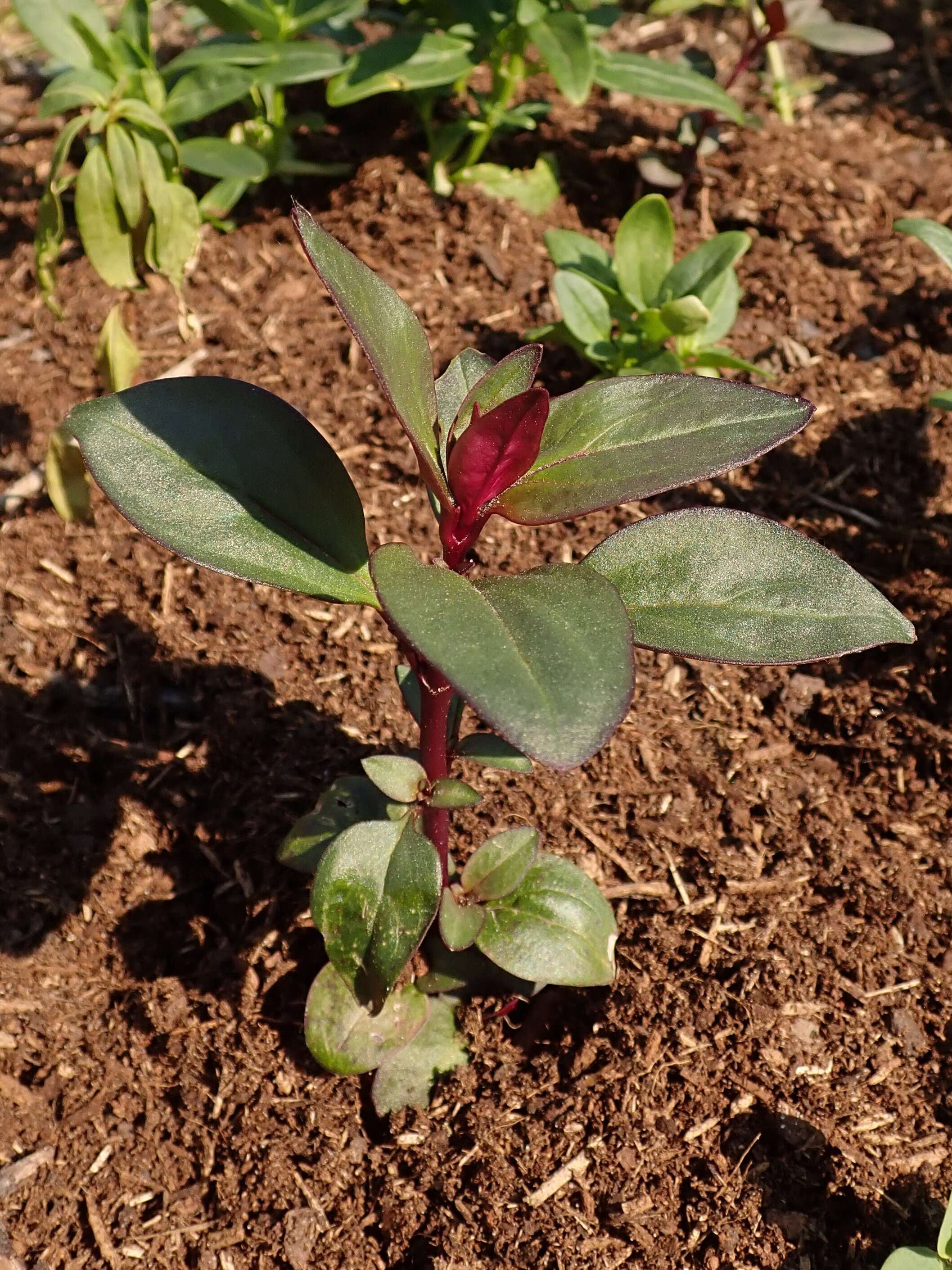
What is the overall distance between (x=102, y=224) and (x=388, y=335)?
1.63 metres

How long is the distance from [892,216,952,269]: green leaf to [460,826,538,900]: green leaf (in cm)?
126

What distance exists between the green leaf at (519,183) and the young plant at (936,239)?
1.04 m

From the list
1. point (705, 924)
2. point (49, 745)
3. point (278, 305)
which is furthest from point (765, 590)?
point (278, 305)

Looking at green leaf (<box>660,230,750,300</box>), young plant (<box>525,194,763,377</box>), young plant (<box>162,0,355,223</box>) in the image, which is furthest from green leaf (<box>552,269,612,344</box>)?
young plant (<box>162,0,355,223</box>)

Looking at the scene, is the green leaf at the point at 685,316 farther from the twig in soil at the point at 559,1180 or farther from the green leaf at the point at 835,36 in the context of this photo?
the twig in soil at the point at 559,1180

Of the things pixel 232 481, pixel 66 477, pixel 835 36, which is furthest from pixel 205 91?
pixel 232 481

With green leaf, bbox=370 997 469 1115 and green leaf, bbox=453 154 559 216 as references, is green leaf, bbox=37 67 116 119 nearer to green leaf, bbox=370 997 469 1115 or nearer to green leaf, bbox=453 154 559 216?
green leaf, bbox=453 154 559 216

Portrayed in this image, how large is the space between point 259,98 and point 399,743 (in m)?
1.72

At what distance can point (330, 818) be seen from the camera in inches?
65.0

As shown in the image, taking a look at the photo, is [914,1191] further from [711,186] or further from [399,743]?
[711,186]

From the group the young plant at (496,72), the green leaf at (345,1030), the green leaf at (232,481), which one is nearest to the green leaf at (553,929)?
the green leaf at (345,1030)

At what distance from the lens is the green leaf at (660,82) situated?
2717mm

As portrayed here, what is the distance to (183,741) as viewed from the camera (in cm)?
211

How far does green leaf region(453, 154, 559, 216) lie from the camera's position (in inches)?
113
